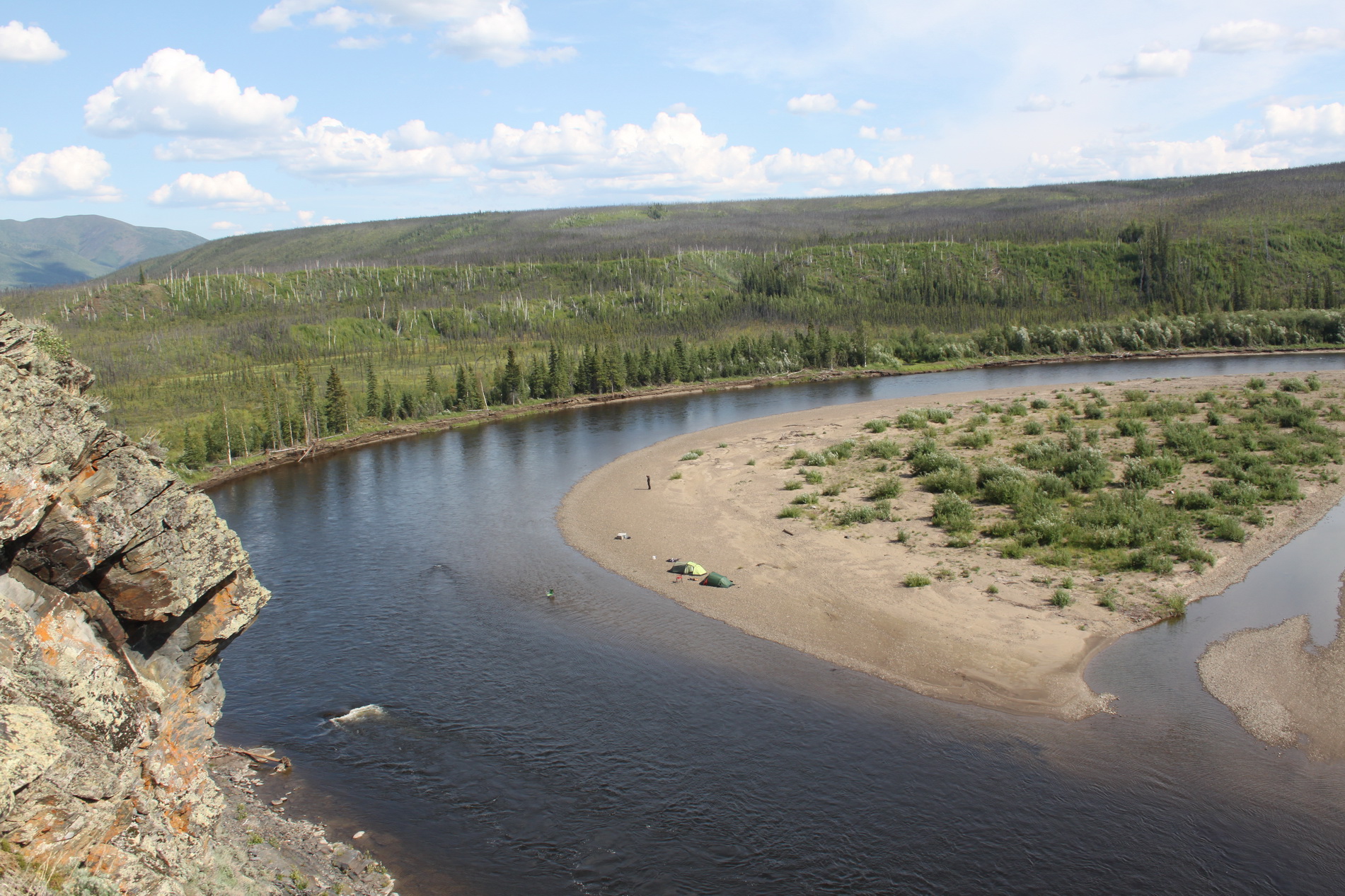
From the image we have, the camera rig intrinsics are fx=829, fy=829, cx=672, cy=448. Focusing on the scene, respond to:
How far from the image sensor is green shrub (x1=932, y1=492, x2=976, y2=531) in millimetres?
38875

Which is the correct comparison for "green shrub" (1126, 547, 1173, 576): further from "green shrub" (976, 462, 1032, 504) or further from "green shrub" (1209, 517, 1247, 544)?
"green shrub" (976, 462, 1032, 504)

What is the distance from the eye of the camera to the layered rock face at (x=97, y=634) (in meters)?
10.5

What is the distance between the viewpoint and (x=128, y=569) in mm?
13195

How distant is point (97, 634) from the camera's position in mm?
12633

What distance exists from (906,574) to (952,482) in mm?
11788

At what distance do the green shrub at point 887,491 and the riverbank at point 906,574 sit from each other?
42 cm

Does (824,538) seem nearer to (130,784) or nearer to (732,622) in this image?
(732,622)

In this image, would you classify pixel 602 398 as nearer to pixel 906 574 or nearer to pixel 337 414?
pixel 337 414

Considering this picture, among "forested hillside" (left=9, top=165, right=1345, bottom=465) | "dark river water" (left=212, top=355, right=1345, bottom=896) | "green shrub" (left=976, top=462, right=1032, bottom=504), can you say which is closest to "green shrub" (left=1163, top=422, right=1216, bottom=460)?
"dark river water" (left=212, top=355, right=1345, bottom=896)

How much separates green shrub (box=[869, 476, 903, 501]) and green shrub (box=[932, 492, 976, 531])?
109 inches

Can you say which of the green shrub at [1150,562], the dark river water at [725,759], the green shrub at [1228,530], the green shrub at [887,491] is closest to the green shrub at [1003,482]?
the green shrub at [887,491]

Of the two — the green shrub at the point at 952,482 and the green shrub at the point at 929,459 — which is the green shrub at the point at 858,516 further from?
the green shrub at the point at 929,459

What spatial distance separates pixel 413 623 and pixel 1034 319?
153 m

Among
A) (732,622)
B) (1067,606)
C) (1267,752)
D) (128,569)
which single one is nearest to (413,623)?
(732,622)
